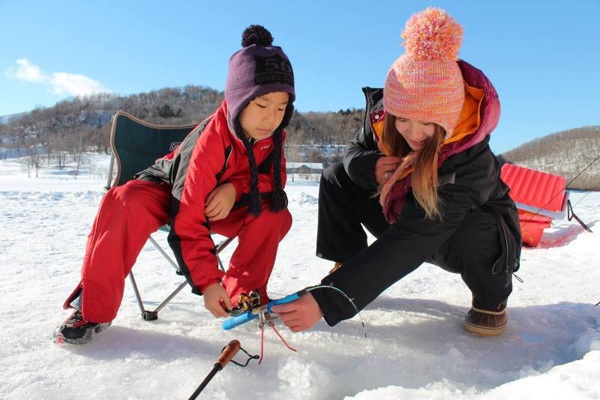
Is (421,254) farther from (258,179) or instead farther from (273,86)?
(273,86)

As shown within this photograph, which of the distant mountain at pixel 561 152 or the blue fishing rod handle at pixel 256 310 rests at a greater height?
the distant mountain at pixel 561 152

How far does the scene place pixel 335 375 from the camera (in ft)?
4.13

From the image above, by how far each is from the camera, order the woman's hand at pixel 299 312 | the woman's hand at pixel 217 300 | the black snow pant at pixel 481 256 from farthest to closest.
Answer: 1. the black snow pant at pixel 481 256
2. the woman's hand at pixel 217 300
3. the woman's hand at pixel 299 312

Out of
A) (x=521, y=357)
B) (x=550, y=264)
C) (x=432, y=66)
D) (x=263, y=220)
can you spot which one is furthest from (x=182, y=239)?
(x=550, y=264)

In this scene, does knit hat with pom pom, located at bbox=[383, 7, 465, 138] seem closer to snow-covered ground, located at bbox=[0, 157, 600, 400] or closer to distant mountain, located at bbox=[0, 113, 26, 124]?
snow-covered ground, located at bbox=[0, 157, 600, 400]

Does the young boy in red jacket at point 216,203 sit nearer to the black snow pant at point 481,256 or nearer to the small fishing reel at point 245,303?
the small fishing reel at point 245,303

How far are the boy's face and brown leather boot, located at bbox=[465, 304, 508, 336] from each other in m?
1.09

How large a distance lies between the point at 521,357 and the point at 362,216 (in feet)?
2.81

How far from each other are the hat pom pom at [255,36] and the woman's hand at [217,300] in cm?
98

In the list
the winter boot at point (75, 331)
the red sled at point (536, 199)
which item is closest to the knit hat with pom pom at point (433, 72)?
the winter boot at point (75, 331)

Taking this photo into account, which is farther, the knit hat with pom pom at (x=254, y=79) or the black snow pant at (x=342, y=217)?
the black snow pant at (x=342, y=217)

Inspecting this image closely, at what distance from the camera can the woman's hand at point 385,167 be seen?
1671mm

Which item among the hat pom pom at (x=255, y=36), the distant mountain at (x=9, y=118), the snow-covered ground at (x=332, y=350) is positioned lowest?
the snow-covered ground at (x=332, y=350)

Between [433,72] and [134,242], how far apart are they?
1.18 meters
